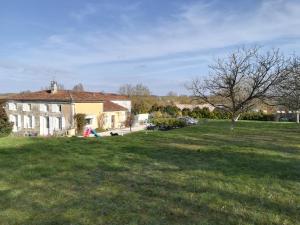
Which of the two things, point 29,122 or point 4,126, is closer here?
point 4,126

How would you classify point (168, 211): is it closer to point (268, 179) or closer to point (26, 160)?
point (268, 179)

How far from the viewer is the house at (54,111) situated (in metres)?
32.7

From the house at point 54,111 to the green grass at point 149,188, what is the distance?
24590 millimetres

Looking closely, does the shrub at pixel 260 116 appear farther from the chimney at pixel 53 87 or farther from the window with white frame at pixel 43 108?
Answer: the window with white frame at pixel 43 108

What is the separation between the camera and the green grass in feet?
12.5

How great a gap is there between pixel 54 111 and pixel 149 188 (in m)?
30.3

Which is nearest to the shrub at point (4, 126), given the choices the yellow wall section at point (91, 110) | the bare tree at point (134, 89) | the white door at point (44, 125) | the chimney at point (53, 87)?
the yellow wall section at point (91, 110)

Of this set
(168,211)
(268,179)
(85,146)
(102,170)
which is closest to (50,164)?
(102,170)

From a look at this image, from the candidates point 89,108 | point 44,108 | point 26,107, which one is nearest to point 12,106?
point 26,107

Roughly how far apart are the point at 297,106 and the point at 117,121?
25.6 m

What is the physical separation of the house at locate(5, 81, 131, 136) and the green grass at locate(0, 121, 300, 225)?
24590 millimetres

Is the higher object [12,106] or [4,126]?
[12,106]

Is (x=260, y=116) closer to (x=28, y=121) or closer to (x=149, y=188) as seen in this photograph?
(x=28, y=121)

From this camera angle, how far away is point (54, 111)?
33562 millimetres
